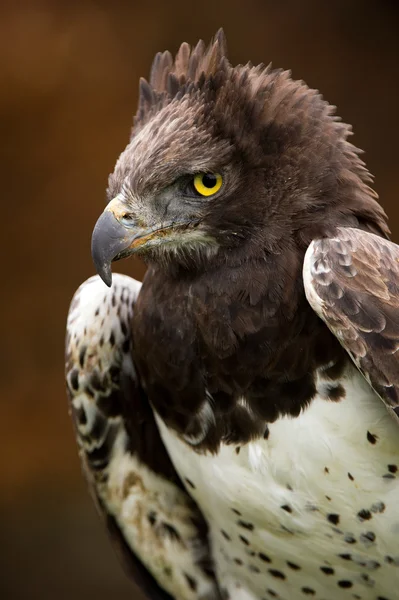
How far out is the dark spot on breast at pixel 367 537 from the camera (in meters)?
3.54

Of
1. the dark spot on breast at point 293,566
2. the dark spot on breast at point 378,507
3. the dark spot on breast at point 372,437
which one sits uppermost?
the dark spot on breast at point 372,437

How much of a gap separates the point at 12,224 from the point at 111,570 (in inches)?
101

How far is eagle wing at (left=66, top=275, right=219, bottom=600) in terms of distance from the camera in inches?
161

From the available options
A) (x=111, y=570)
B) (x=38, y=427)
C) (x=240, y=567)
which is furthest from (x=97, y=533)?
(x=240, y=567)

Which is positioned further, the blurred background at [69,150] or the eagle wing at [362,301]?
the blurred background at [69,150]

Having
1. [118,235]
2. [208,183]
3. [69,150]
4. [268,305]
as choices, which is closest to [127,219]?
[118,235]

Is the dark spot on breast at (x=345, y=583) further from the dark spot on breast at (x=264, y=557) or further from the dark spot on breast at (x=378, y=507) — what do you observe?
the dark spot on breast at (x=378, y=507)

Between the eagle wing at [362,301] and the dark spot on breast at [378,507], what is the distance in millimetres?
442

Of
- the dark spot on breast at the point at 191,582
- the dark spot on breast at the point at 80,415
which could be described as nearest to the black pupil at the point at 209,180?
the dark spot on breast at the point at 80,415

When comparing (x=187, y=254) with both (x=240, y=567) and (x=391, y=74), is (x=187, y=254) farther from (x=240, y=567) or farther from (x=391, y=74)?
(x=391, y=74)

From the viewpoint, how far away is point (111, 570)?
7.54 meters

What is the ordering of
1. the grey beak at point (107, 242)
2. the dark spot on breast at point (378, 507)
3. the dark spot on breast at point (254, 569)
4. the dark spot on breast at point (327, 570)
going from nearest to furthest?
1. the grey beak at point (107, 242)
2. the dark spot on breast at point (378, 507)
3. the dark spot on breast at point (327, 570)
4. the dark spot on breast at point (254, 569)

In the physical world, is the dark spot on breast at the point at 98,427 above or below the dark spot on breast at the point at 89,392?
below

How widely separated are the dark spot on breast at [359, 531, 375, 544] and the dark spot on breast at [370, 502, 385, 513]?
104mm
